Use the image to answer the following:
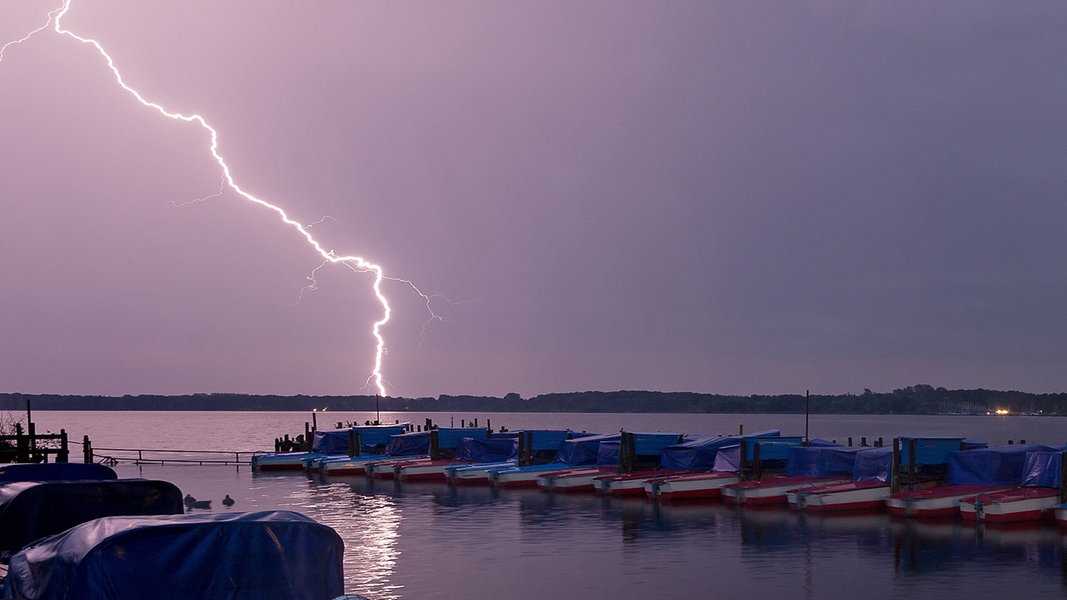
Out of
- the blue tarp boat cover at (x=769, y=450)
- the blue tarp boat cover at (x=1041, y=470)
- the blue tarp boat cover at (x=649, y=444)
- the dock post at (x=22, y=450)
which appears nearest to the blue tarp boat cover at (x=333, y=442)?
the blue tarp boat cover at (x=649, y=444)

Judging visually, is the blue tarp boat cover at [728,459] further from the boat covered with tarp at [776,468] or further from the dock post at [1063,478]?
the dock post at [1063,478]

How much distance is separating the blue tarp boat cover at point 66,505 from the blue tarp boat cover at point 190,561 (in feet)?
14.2

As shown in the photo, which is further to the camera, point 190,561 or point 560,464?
point 560,464

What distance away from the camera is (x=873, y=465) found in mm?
49344

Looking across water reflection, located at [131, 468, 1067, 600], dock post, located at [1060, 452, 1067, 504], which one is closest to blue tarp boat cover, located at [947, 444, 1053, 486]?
dock post, located at [1060, 452, 1067, 504]

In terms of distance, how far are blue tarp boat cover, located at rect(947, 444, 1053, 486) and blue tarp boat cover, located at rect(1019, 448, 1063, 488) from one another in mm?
545

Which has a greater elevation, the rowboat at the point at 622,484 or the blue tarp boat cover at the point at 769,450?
the blue tarp boat cover at the point at 769,450

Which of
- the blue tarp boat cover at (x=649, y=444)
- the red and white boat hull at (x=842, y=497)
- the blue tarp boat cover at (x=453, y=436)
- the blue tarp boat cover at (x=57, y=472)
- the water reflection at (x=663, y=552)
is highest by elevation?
the blue tarp boat cover at (x=57, y=472)

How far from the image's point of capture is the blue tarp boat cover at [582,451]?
209 ft

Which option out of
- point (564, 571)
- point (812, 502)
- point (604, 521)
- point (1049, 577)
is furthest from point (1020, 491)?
point (564, 571)

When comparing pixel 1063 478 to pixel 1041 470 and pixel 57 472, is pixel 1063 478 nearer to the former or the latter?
pixel 1041 470

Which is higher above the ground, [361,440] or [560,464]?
[361,440]

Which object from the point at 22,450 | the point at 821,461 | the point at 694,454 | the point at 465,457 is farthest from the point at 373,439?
the point at 821,461

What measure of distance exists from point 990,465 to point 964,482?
1.67m
